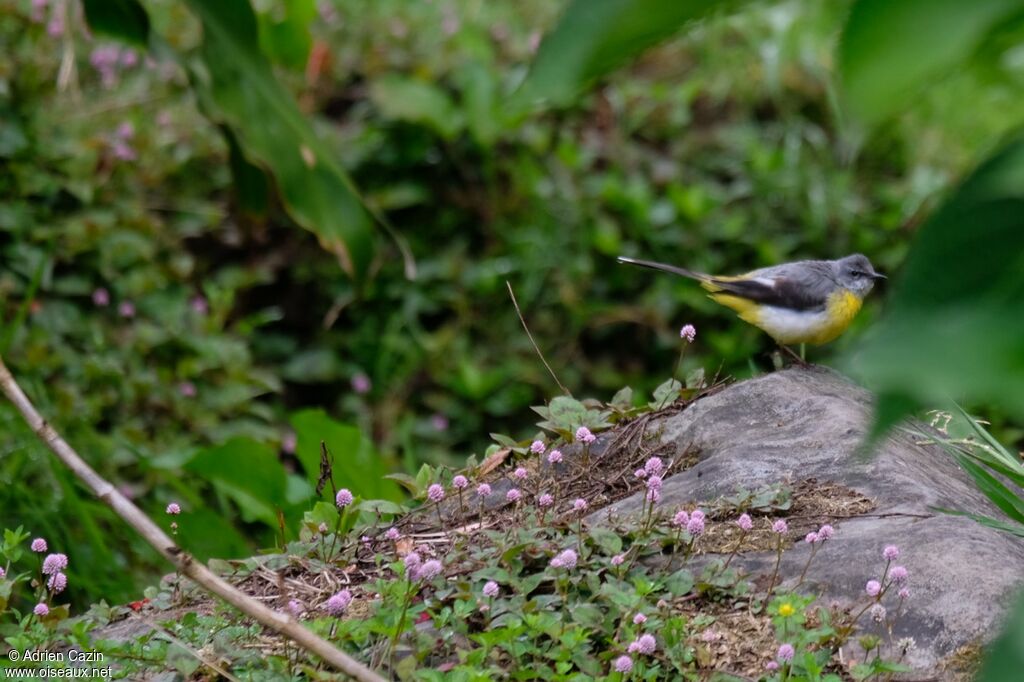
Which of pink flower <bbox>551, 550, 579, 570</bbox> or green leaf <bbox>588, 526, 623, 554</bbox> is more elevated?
pink flower <bbox>551, 550, 579, 570</bbox>

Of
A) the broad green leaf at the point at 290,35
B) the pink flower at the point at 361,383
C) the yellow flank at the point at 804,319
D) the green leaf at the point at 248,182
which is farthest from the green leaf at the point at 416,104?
the green leaf at the point at 248,182

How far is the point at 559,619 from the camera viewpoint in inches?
95.5

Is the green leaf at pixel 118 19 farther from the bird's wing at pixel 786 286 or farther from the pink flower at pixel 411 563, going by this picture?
the bird's wing at pixel 786 286

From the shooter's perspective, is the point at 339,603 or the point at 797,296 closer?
the point at 339,603

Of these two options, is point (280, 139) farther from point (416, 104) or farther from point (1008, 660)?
point (416, 104)

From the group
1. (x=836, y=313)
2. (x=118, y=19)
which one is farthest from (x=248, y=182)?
(x=836, y=313)

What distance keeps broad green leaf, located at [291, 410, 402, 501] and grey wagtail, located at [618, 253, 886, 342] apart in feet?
3.87

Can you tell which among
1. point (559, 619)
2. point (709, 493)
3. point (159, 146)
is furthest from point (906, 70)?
point (159, 146)

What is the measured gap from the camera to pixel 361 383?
579cm

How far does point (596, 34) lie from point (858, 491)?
234 centimetres

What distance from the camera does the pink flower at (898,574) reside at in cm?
239

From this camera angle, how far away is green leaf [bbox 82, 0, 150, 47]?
2760mm

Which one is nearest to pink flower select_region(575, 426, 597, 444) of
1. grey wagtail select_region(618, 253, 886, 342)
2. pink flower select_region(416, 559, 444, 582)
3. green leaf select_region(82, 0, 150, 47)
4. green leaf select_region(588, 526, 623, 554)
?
green leaf select_region(588, 526, 623, 554)

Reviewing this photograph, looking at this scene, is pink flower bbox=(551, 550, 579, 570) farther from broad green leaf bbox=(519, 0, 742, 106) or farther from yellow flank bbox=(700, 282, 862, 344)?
yellow flank bbox=(700, 282, 862, 344)
